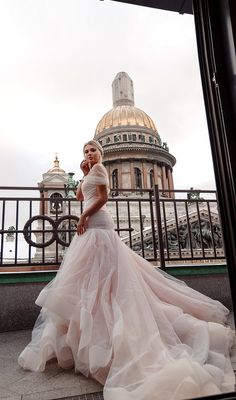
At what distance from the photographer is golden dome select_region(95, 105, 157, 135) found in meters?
27.2

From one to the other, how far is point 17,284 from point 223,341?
2153 mm

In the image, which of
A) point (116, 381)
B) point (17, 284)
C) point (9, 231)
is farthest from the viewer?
point (9, 231)

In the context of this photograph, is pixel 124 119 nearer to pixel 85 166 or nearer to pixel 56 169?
pixel 56 169

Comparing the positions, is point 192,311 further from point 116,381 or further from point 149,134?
point 149,134

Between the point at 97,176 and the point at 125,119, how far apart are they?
26.0 meters

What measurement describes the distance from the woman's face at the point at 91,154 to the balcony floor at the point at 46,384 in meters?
1.54

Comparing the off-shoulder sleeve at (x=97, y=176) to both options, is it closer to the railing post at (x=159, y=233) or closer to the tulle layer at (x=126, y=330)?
the tulle layer at (x=126, y=330)

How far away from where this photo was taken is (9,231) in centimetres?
336

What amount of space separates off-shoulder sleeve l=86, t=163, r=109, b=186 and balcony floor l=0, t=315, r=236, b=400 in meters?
1.31

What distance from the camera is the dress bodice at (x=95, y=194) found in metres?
2.30

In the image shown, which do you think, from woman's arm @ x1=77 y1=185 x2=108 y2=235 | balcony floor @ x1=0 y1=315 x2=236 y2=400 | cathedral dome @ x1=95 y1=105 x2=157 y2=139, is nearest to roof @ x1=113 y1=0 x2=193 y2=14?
woman's arm @ x1=77 y1=185 x2=108 y2=235

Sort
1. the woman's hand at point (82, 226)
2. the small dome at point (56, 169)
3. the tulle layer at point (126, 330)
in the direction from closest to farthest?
the tulle layer at point (126, 330) → the woman's hand at point (82, 226) → the small dome at point (56, 169)

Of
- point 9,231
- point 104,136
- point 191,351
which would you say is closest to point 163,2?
point 191,351

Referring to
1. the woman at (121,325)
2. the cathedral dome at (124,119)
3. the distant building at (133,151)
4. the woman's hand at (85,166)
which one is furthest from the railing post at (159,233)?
the cathedral dome at (124,119)
